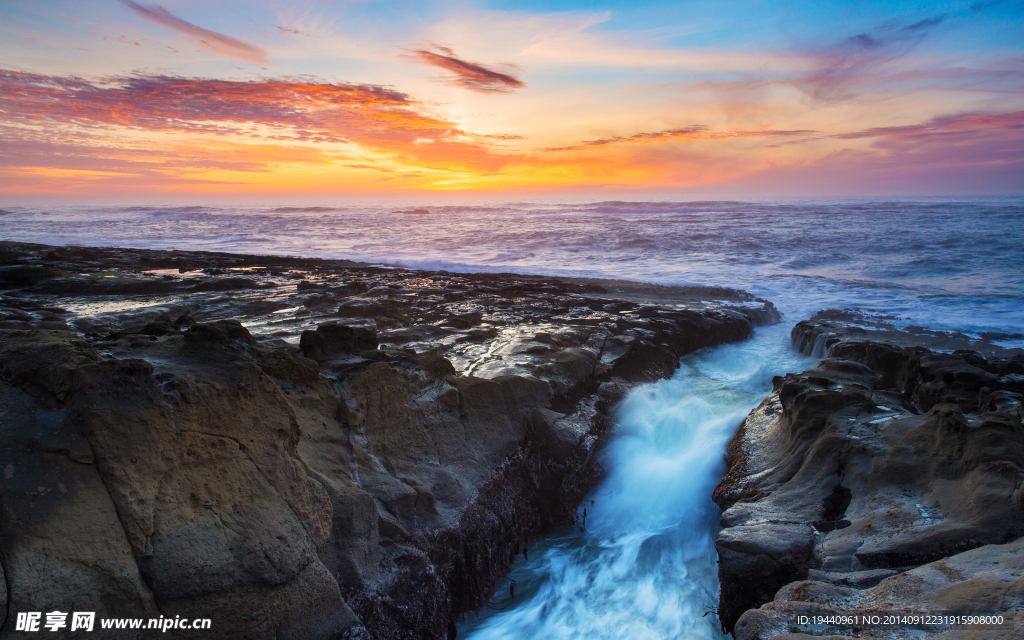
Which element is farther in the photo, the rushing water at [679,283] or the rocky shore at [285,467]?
the rushing water at [679,283]

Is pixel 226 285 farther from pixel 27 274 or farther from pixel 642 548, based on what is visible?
pixel 642 548

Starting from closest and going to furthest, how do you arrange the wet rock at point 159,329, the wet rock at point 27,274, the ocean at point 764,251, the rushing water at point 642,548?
1. the wet rock at point 159,329
2. the rushing water at point 642,548
3. the wet rock at point 27,274
4. the ocean at point 764,251

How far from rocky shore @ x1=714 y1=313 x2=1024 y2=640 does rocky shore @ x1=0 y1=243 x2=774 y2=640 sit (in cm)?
71

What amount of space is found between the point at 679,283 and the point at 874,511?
11394 millimetres

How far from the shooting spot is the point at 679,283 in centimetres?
1452

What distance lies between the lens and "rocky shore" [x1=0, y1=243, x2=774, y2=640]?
8.00ft

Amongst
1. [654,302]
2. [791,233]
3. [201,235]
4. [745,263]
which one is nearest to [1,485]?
[654,302]

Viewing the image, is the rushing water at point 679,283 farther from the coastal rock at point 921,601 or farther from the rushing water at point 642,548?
the coastal rock at point 921,601

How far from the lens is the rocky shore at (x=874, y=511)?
8.62 ft

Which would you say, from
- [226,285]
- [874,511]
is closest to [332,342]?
[874,511]

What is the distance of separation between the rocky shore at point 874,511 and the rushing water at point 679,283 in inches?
25.8

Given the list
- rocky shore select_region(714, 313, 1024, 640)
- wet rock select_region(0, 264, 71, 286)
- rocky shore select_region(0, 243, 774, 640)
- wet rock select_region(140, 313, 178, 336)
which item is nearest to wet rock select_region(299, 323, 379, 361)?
rocky shore select_region(0, 243, 774, 640)

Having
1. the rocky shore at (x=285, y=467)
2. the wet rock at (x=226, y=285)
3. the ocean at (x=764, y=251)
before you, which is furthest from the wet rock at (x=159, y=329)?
the ocean at (x=764, y=251)

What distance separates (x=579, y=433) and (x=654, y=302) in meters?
6.13
